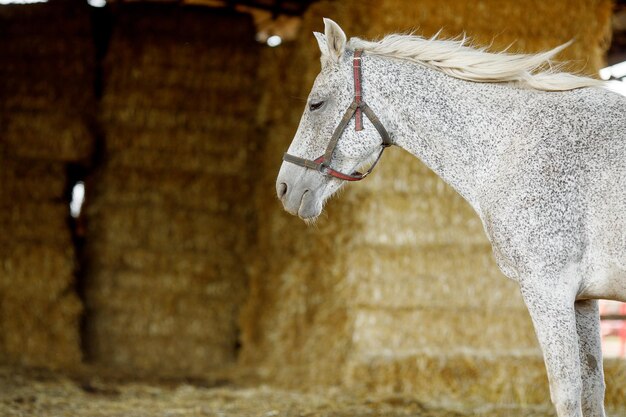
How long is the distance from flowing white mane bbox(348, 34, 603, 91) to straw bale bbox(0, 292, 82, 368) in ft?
16.0

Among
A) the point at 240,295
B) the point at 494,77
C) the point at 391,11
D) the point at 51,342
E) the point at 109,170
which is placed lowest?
the point at 51,342

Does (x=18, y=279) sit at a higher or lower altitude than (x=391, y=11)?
lower

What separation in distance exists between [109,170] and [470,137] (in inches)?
202

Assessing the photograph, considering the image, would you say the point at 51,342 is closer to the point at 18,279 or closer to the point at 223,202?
the point at 18,279

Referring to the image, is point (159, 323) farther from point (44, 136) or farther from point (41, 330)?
point (44, 136)

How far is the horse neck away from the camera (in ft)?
10.8

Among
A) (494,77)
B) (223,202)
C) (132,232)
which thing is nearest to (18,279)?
(132,232)

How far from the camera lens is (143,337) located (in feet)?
25.0

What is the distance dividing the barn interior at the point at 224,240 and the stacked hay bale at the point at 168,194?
0.02m

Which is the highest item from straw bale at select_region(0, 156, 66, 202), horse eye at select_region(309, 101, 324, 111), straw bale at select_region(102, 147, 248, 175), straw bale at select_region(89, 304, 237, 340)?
straw bale at select_region(102, 147, 248, 175)

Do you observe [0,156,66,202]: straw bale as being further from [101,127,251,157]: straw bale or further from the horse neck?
the horse neck

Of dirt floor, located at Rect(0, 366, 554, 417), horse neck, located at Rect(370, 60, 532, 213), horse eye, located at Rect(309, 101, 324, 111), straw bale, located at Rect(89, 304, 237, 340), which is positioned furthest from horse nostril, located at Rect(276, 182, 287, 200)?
straw bale, located at Rect(89, 304, 237, 340)

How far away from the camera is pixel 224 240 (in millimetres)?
7902

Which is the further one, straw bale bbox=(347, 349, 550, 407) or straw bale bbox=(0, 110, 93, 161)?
straw bale bbox=(0, 110, 93, 161)
